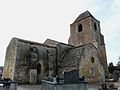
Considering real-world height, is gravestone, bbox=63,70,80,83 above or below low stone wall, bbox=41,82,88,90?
above

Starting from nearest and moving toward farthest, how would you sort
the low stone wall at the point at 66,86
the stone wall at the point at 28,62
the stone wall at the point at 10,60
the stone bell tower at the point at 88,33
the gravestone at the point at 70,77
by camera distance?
the low stone wall at the point at 66,86
the gravestone at the point at 70,77
the stone wall at the point at 28,62
the stone wall at the point at 10,60
the stone bell tower at the point at 88,33

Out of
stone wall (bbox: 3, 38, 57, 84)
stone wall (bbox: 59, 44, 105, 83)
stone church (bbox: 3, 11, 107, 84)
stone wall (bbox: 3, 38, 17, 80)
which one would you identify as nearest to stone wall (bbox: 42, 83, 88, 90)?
stone church (bbox: 3, 11, 107, 84)

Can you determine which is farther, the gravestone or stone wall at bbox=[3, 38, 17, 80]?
stone wall at bbox=[3, 38, 17, 80]

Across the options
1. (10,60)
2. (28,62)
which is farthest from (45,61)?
(10,60)

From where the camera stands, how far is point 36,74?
61.3ft

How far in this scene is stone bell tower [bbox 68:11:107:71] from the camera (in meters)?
29.2

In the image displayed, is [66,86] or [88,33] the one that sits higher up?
[88,33]

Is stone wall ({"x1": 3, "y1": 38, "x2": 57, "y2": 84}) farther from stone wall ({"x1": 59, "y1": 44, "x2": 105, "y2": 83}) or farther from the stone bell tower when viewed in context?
the stone bell tower

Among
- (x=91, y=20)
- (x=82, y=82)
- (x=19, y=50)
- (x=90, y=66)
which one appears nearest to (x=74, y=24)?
(x=91, y=20)

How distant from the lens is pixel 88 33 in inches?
A: 1162

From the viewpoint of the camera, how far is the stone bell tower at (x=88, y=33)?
2923cm

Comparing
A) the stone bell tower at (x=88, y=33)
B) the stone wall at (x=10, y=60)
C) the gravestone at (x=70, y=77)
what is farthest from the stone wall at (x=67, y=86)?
the stone bell tower at (x=88, y=33)

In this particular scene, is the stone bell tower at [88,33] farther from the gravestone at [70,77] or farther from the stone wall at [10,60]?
the gravestone at [70,77]

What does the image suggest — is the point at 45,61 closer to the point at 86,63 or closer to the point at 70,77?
the point at 86,63
